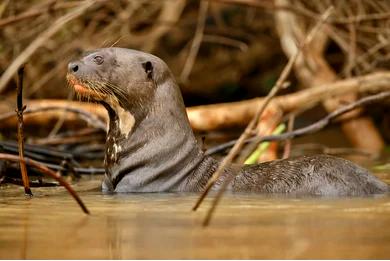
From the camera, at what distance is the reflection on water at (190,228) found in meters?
2.04

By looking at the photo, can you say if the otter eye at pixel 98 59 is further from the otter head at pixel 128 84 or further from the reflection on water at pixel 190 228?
the reflection on water at pixel 190 228

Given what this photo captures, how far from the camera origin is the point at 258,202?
3.15 metres

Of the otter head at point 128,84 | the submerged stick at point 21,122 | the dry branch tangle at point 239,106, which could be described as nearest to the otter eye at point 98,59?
the otter head at point 128,84

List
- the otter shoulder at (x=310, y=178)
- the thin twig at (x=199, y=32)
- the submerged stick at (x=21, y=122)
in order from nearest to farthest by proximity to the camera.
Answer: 1. the submerged stick at (x=21, y=122)
2. the otter shoulder at (x=310, y=178)
3. the thin twig at (x=199, y=32)

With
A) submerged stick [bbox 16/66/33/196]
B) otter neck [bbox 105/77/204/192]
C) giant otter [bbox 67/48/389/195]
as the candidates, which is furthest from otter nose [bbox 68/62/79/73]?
submerged stick [bbox 16/66/33/196]

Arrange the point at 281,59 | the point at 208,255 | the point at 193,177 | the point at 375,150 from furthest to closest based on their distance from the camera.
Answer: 1. the point at 281,59
2. the point at 375,150
3. the point at 193,177
4. the point at 208,255

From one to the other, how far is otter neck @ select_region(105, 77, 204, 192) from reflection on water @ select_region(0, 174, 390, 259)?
1.19 feet

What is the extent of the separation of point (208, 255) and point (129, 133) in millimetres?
1885

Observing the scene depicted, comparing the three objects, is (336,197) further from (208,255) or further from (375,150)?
(375,150)

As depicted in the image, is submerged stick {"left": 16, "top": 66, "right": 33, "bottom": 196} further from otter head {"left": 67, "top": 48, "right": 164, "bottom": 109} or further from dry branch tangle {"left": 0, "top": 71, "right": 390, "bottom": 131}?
dry branch tangle {"left": 0, "top": 71, "right": 390, "bottom": 131}

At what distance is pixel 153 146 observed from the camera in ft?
12.4

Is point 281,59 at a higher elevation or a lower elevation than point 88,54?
higher

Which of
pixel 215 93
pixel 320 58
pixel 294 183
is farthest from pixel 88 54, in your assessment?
pixel 215 93

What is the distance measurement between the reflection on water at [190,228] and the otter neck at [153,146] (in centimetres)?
36
